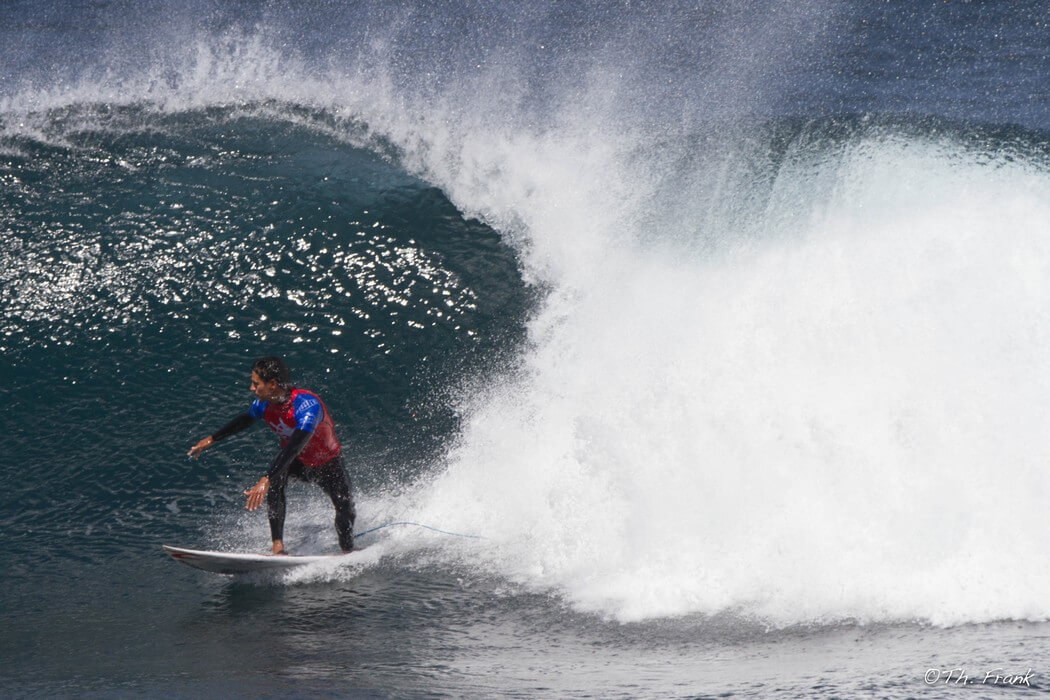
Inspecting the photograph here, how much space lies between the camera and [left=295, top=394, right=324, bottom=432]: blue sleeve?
582cm

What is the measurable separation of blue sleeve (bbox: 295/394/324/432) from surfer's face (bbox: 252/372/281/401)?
0.50ft

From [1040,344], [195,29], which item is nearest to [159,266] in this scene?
[195,29]

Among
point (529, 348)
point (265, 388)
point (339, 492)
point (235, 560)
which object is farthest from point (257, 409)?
point (529, 348)

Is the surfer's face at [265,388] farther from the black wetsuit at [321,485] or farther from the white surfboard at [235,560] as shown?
the white surfboard at [235,560]

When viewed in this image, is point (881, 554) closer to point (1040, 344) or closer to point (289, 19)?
point (1040, 344)

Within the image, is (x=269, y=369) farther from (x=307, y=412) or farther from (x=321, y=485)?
(x=321, y=485)

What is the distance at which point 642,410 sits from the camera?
6.98 meters

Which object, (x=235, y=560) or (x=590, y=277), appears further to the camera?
(x=590, y=277)

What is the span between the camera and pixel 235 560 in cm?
590

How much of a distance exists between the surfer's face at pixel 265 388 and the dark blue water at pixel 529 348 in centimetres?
124

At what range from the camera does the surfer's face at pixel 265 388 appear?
18.8 ft

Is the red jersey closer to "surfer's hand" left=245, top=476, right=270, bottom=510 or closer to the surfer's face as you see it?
the surfer's face

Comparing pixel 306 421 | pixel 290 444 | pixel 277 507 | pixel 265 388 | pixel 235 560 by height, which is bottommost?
pixel 235 560

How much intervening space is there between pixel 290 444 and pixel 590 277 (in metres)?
3.98
